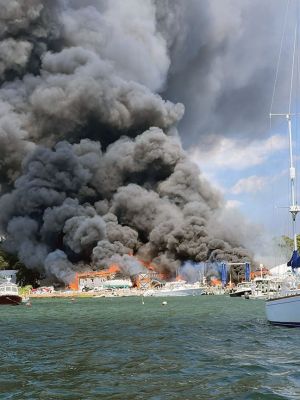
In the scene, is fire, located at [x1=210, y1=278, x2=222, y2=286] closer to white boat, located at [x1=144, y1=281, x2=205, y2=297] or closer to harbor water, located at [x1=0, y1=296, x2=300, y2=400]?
white boat, located at [x1=144, y1=281, x2=205, y2=297]

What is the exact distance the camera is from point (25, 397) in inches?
546

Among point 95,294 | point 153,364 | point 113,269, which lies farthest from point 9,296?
point 153,364

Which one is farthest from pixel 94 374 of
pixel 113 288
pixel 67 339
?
pixel 113 288

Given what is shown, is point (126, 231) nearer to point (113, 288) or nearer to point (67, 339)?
point (113, 288)

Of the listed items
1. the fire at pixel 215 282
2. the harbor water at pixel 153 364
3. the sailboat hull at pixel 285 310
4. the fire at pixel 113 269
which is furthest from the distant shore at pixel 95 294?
the sailboat hull at pixel 285 310

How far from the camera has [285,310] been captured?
2870cm

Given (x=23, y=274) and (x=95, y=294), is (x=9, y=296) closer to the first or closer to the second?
(x=95, y=294)

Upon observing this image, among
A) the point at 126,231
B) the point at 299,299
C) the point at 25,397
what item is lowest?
the point at 25,397

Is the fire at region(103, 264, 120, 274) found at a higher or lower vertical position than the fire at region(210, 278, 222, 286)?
higher

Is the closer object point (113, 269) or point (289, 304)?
point (289, 304)

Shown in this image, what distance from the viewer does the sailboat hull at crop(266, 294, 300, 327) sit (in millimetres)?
27505

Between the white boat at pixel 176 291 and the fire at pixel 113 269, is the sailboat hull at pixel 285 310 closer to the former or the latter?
the white boat at pixel 176 291

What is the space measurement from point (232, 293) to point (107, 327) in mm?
61293

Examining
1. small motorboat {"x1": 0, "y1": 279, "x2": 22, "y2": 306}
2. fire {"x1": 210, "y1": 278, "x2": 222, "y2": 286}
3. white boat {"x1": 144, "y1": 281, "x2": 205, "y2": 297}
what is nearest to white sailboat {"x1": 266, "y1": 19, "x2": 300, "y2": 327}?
small motorboat {"x1": 0, "y1": 279, "x2": 22, "y2": 306}
